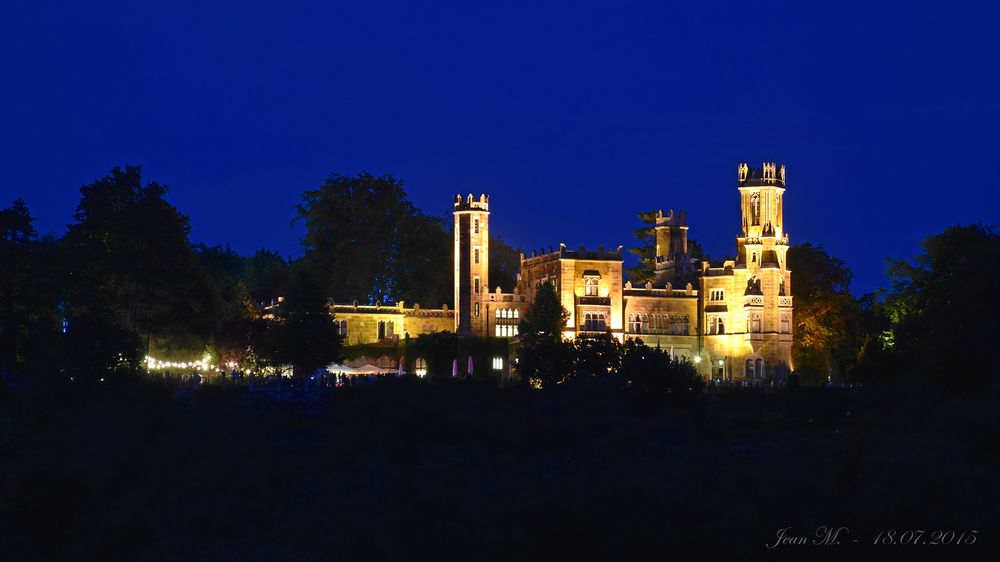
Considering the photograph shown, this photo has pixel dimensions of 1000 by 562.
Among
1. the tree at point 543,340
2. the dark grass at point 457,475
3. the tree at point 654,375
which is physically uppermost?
the tree at point 543,340

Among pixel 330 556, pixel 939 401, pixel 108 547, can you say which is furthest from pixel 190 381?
pixel 939 401

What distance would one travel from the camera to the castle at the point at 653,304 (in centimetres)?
7675

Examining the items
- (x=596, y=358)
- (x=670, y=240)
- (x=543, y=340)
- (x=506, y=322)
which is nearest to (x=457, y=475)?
(x=596, y=358)

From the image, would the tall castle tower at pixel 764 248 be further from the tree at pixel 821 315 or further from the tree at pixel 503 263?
the tree at pixel 503 263

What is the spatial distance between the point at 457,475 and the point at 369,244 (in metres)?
44.5

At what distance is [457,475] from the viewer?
41.2 metres

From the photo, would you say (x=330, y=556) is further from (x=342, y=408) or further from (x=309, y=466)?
(x=342, y=408)

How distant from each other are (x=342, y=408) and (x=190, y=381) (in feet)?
22.5

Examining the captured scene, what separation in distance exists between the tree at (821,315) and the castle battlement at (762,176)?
4.48 m

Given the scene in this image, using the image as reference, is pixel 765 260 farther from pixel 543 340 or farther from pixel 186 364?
pixel 186 364

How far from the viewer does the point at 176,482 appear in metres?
43.8

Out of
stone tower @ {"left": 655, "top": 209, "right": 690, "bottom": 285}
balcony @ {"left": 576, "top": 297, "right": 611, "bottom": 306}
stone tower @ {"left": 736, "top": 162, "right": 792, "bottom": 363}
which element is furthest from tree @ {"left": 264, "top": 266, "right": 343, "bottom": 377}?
stone tower @ {"left": 655, "top": 209, "right": 690, "bottom": 285}

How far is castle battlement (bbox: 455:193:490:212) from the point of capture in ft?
259

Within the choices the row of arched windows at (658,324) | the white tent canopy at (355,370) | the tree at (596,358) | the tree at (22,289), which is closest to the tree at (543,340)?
the tree at (596,358)
